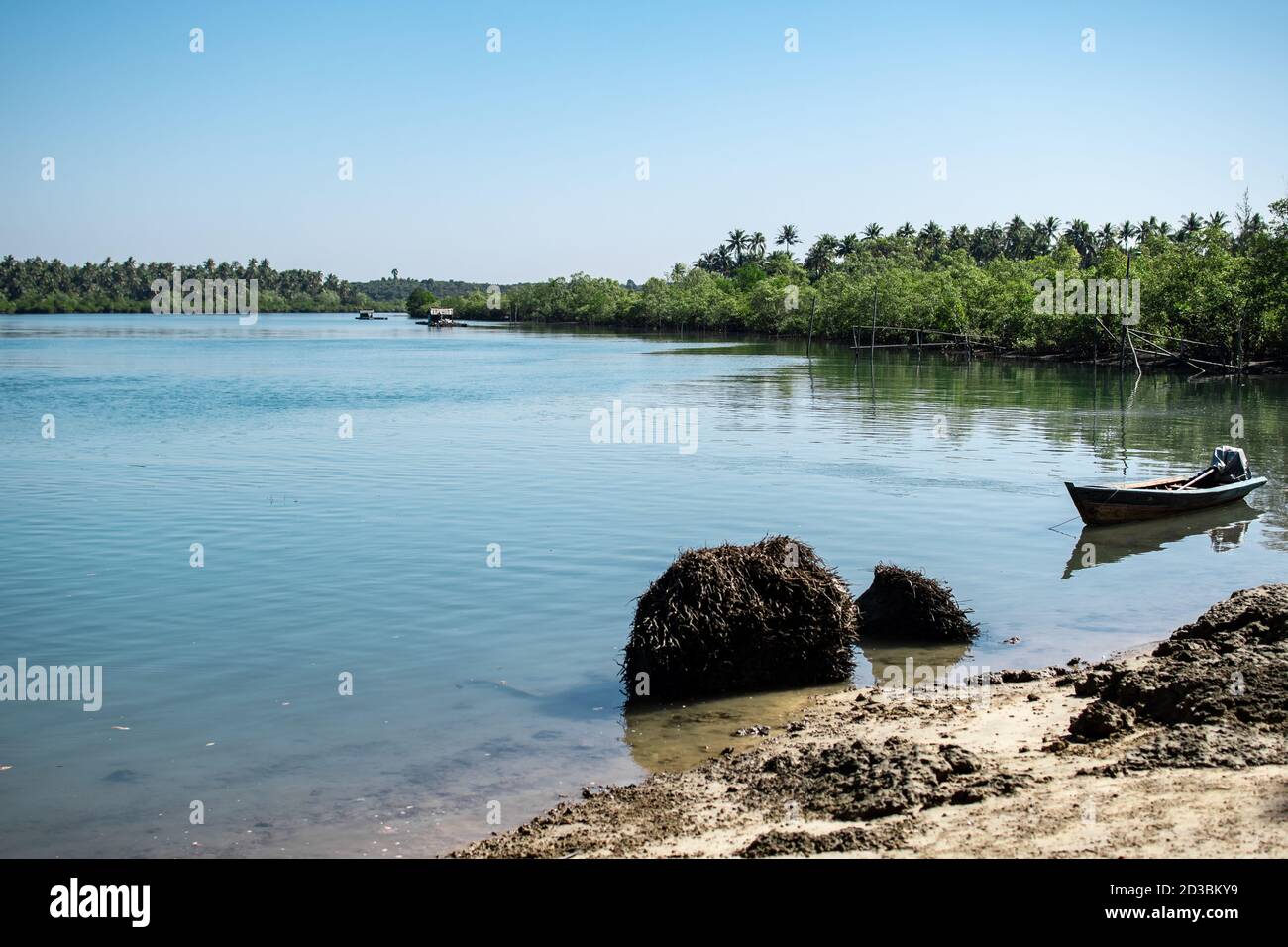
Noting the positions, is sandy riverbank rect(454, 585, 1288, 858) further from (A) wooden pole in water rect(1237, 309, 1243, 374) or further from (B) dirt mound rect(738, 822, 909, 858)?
(A) wooden pole in water rect(1237, 309, 1243, 374)

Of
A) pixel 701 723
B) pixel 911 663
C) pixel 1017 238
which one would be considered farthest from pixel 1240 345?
pixel 1017 238

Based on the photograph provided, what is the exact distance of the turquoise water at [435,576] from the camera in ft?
32.0

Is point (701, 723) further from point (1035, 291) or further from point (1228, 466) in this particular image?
point (1035, 291)

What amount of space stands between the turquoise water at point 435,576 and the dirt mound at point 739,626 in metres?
0.51

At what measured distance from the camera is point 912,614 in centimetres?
1431

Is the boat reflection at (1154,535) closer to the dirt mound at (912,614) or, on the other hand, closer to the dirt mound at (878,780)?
the dirt mound at (912,614)

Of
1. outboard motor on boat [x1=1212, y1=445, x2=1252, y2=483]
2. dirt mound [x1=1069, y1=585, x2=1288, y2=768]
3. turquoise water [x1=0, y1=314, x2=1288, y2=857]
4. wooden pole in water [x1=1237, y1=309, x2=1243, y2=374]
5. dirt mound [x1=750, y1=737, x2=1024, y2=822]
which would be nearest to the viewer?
dirt mound [x1=750, y1=737, x2=1024, y2=822]

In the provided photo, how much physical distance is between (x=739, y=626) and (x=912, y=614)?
10.8 ft

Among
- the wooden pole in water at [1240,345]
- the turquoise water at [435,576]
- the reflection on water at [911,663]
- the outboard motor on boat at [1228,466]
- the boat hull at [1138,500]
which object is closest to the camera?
the turquoise water at [435,576]

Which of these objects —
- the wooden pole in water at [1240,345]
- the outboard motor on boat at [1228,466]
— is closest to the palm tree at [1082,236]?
the wooden pole in water at [1240,345]

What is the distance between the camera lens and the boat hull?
22500 mm

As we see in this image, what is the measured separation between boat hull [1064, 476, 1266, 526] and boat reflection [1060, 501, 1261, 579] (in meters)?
0.19

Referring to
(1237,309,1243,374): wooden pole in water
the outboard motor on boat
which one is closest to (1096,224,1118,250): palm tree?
(1237,309,1243,374): wooden pole in water
